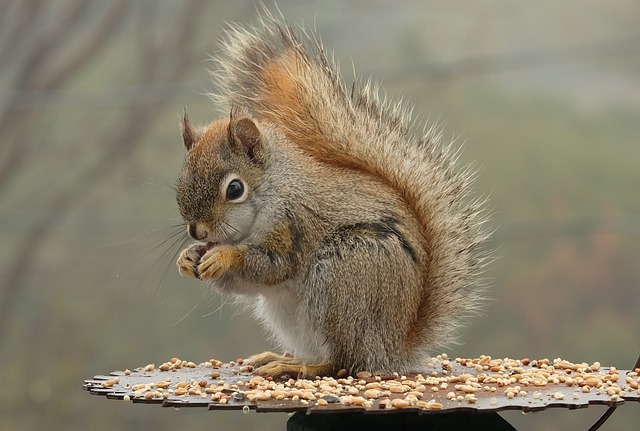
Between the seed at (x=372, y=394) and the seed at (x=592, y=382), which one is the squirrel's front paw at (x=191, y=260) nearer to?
the seed at (x=372, y=394)

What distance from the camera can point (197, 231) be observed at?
1.84m

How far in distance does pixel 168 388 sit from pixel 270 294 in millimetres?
326

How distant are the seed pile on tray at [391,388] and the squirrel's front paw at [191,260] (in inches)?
7.9

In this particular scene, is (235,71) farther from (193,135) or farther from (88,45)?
(88,45)

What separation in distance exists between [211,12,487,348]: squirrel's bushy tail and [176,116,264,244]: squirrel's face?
17 centimetres

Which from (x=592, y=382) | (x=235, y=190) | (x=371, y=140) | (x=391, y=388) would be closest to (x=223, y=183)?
(x=235, y=190)

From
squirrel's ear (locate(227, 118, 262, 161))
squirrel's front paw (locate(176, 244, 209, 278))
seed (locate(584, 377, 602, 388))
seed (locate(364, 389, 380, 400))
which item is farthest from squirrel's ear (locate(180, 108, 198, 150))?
seed (locate(584, 377, 602, 388))

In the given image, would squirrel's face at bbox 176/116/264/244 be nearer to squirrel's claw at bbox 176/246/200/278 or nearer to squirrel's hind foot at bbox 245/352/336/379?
squirrel's claw at bbox 176/246/200/278

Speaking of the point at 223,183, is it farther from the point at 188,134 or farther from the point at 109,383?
the point at 109,383

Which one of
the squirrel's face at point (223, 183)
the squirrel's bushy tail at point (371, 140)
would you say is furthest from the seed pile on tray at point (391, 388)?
the squirrel's face at point (223, 183)

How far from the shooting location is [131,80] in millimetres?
4781

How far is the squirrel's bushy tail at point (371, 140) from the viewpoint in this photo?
1993 millimetres

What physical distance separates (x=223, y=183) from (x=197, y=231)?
0.35ft

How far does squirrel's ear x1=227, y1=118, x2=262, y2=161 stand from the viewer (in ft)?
6.20
